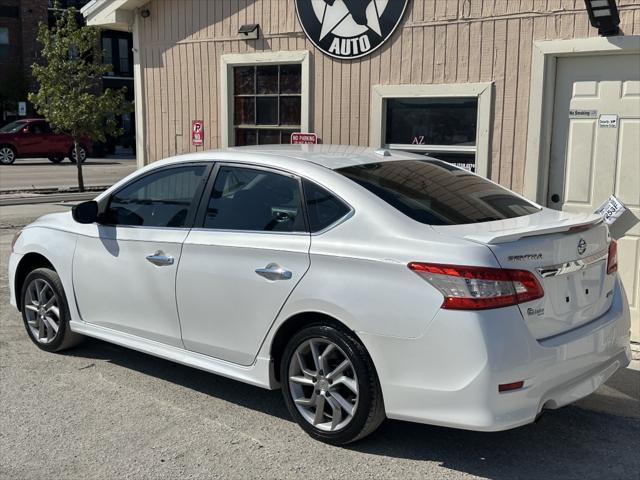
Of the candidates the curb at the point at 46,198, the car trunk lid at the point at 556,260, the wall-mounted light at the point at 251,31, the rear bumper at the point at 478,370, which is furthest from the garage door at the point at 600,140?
the curb at the point at 46,198

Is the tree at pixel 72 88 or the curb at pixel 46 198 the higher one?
the tree at pixel 72 88

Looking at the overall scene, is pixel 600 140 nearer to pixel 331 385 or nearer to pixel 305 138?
pixel 305 138

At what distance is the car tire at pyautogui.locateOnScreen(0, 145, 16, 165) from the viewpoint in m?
26.4

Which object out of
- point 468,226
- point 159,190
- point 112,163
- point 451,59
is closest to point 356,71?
point 451,59

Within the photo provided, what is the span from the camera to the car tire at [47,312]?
528cm

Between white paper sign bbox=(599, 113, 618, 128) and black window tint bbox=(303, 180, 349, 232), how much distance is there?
11.0ft

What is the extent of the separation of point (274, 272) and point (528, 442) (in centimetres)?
168

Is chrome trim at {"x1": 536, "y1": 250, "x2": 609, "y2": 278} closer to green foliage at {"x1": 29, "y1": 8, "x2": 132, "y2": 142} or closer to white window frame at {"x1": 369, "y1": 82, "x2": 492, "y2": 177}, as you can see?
white window frame at {"x1": 369, "y1": 82, "x2": 492, "y2": 177}

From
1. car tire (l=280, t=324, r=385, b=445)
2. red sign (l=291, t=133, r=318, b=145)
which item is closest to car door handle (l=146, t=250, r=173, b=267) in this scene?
car tire (l=280, t=324, r=385, b=445)

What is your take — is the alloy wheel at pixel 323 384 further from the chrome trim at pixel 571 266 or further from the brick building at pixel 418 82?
the brick building at pixel 418 82

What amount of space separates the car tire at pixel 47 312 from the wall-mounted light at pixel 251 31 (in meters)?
3.97

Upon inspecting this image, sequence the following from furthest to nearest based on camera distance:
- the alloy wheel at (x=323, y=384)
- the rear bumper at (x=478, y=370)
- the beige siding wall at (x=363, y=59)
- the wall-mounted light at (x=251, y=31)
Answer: the wall-mounted light at (x=251, y=31) → the beige siding wall at (x=363, y=59) → the alloy wheel at (x=323, y=384) → the rear bumper at (x=478, y=370)

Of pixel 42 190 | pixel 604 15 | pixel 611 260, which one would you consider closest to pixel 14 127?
pixel 42 190

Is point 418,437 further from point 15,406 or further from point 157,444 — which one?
point 15,406
